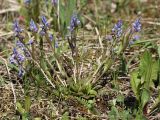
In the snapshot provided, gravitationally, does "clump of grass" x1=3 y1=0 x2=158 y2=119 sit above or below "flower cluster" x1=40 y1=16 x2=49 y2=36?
below

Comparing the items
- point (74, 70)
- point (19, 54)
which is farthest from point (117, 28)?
point (19, 54)

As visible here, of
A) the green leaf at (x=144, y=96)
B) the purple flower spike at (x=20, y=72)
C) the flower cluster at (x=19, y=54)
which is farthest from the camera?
the purple flower spike at (x=20, y=72)

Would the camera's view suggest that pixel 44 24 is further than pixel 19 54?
No

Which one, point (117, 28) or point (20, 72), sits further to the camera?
point (20, 72)

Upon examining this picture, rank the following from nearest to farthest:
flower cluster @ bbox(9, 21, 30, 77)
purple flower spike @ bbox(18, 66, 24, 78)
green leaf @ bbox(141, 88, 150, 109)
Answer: green leaf @ bbox(141, 88, 150, 109)
flower cluster @ bbox(9, 21, 30, 77)
purple flower spike @ bbox(18, 66, 24, 78)

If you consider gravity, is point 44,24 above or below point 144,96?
above

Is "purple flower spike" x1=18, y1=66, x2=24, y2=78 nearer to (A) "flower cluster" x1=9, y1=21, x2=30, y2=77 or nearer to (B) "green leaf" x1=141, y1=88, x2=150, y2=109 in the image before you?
(A) "flower cluster" x1=9, y1=21, x2=30, y2=77

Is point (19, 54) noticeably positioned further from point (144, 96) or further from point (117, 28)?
point (144, 96)

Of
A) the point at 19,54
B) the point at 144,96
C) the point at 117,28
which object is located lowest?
the point at 144,96

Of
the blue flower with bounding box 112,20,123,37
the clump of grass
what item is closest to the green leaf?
the clump of grass

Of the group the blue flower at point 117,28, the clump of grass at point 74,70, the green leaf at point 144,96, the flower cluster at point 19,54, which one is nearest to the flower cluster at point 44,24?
the clump of grass at point 74,70

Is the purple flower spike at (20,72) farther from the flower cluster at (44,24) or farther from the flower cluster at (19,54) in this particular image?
the flower cluster at (44,24)

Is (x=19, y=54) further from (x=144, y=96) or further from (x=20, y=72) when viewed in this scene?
(x=144, y=96)
